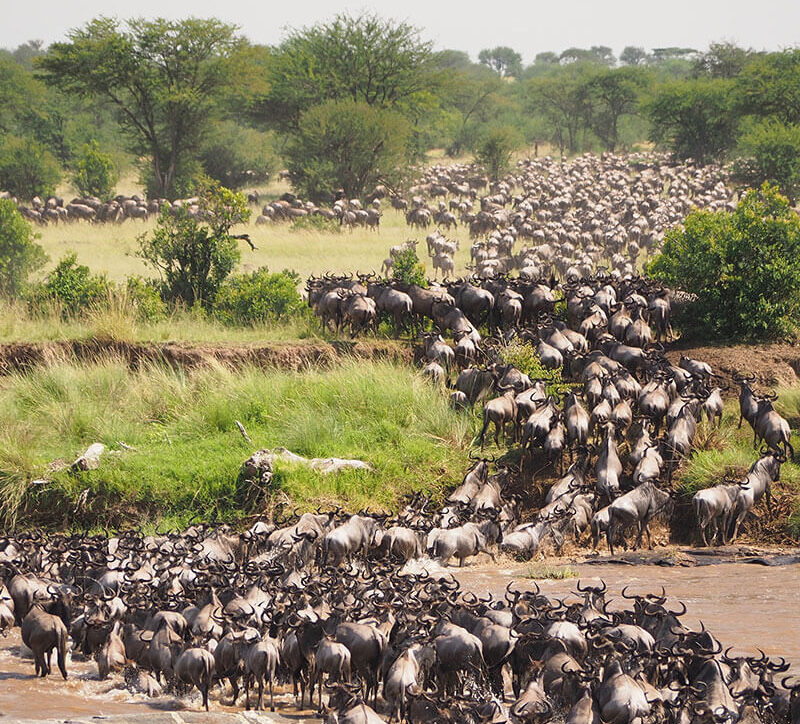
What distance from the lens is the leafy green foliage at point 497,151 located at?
5431 cm

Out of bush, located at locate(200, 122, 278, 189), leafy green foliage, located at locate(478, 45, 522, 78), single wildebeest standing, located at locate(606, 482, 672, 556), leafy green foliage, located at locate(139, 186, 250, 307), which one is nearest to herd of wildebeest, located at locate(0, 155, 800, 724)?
single wildebeest standing, located at locate(606, 482, 672, 556)

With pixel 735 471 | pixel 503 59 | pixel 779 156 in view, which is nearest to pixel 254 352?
pixel 735 471

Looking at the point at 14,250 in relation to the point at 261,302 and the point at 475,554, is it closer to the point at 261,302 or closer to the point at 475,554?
the point at 261,302

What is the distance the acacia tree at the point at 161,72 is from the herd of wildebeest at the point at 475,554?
28.4 metres

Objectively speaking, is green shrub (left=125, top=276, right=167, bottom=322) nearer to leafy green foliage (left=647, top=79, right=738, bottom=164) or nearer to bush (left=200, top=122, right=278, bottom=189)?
bush (left=200, top=122, right=278, bottom=189)

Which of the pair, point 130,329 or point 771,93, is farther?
point 771,93

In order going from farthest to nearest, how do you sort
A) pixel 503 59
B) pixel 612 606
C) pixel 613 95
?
pixel 503 59 < pixel 613 95 < pixel 612 606

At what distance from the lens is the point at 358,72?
5025 centimetres

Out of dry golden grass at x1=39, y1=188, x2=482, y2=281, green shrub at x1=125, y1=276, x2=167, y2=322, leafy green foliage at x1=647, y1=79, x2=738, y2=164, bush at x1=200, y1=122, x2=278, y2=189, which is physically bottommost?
green shrub at x1=125, y1=276, x2=167, y2=322

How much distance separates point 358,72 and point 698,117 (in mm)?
19780

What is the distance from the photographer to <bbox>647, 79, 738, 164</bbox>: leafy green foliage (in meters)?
55.9

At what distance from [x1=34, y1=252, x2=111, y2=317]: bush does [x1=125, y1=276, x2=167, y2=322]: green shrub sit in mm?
447

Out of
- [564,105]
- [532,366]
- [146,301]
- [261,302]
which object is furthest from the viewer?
[564,105]

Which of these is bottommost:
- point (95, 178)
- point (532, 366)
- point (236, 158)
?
point (532, 366)
